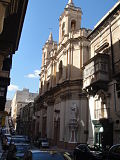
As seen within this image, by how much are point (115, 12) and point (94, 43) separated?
5.12 meters

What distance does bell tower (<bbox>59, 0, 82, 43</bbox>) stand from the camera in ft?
128

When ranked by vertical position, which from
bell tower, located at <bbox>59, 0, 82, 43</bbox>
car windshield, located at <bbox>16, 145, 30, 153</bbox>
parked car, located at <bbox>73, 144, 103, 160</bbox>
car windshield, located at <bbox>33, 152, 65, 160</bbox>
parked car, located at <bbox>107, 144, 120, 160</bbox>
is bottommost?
parked car, located at <bbox>73, 144, 103, 160</bbox>

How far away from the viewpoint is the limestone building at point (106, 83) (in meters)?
19.4

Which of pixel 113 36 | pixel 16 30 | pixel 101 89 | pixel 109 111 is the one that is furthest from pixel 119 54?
pixel 16 30

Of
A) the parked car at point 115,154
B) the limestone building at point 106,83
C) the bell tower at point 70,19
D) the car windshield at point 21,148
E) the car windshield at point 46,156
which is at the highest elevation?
the bell tower at point 70,19

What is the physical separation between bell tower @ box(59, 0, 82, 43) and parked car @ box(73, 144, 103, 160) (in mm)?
25111

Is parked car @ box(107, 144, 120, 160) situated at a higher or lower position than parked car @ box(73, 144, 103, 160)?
higher

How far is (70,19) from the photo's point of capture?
39375 millimetres

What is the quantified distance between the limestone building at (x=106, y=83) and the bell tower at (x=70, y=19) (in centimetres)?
1613

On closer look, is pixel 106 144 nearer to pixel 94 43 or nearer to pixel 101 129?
pixel 101 129

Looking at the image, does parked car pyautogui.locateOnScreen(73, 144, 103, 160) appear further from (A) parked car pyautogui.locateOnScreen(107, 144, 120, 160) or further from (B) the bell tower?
(B) the bell tower

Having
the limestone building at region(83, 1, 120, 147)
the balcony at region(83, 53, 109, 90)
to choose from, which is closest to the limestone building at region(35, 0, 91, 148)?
the limestone building at region(83, 1, 120, 147)

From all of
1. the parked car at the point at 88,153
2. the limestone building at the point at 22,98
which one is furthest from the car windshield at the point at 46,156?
the limestone building at the point at 22,98

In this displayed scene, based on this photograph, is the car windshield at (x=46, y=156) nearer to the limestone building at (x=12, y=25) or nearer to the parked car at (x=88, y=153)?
the limestone building at (x=12, y=25)
